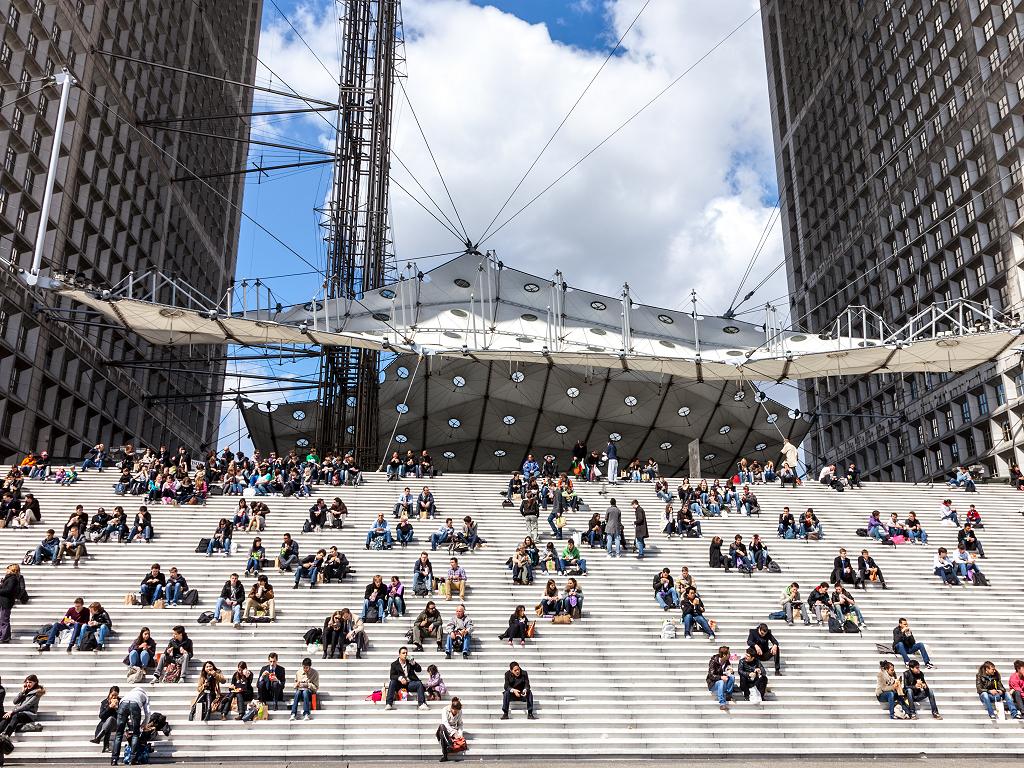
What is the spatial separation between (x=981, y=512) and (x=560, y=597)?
17.0 m

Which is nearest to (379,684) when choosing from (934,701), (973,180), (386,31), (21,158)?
(934,701)

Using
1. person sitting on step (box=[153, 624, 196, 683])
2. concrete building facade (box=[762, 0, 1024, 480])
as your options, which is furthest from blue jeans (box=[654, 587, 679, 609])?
concrete building facade (box=[762, 0, 1024, 480])

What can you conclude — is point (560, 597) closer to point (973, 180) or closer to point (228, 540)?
point (228, 540)

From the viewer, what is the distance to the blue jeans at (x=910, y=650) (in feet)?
65.2

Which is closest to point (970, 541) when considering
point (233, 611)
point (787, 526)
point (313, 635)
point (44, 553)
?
point (787, 526)

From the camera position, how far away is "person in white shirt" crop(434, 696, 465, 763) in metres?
15.9

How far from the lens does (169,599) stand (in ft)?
69.6

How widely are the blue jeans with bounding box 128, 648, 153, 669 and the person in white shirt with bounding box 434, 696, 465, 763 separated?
5689 mm

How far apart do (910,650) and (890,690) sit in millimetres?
2236

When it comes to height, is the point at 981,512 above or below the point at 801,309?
below

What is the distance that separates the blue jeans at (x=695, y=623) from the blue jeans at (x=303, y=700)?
8214mm

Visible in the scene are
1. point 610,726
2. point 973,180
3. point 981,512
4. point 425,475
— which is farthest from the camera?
point 973,180

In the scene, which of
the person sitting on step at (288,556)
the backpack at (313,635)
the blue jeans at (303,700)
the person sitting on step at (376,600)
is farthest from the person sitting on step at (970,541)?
the blue jeans at (303,700)

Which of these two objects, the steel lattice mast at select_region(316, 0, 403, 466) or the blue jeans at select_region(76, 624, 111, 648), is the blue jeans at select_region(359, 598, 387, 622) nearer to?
the blue jeans at select_region(76, 624, 111, 648)
